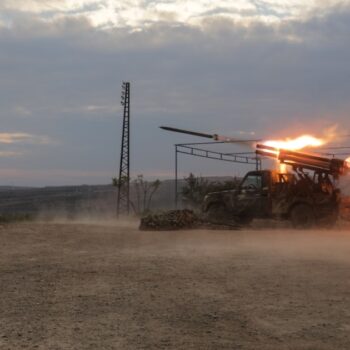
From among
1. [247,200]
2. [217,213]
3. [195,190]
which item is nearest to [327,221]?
[247,200]

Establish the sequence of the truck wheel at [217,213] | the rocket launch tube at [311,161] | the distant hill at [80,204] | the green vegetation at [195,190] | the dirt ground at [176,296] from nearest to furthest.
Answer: the dirt ground at [176,296] < the rocket launch tube at [311,161] < the truck wheel at [217,213] < the green vegetation at [195,190] < the distant hill at [80,204]

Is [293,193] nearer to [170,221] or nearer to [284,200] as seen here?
[284,200]

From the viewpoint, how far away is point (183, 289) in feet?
28.4

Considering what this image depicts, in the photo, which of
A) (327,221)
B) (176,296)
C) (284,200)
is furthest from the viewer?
(284,200)

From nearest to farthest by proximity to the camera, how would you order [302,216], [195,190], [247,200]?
[302,216], [247,200], [195,190]

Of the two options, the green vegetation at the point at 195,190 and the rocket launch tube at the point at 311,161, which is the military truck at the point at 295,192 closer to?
the rocket launch tube at the point at 311,161

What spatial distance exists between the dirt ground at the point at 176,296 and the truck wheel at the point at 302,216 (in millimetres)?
5133

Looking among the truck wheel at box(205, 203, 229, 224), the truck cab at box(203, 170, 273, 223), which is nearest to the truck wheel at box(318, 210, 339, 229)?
the truck cab at box(203, 170, 273, 223)

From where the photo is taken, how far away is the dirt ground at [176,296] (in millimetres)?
6133

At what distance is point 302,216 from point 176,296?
41.7 feet

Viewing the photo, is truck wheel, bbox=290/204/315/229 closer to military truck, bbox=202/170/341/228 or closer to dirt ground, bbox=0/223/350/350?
military truck, bbox=202/170/341/228

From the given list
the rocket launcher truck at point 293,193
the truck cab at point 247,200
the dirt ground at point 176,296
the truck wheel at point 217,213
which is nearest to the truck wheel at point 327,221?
the rocket launcher truck at point 293,193

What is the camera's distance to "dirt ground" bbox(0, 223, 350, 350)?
241 inches

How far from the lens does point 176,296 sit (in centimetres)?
816
